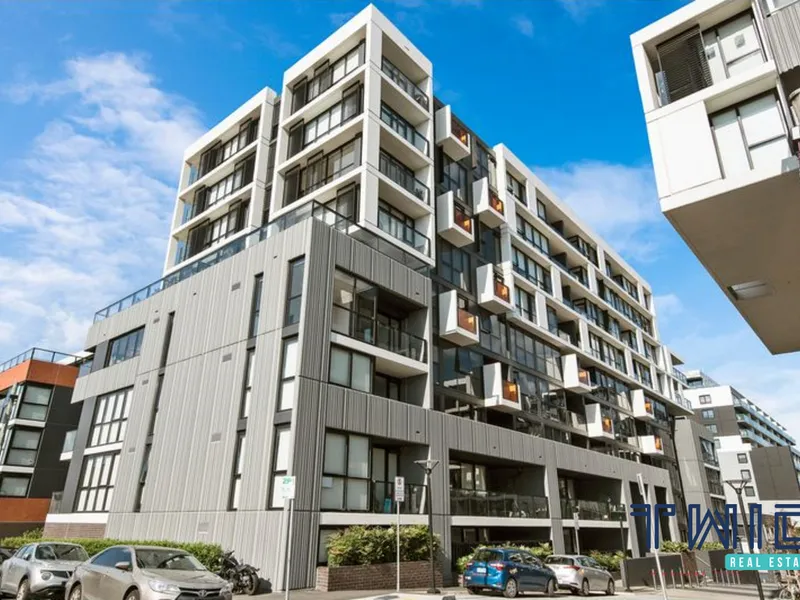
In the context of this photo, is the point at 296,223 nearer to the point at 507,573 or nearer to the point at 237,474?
the point at 237,474

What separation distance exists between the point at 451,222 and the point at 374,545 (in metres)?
18.4

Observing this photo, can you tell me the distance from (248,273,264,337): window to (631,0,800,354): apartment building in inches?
629

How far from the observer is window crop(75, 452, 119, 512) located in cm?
2811

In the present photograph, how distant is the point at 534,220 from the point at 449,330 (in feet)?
56.3

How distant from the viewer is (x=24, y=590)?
14.3 metres

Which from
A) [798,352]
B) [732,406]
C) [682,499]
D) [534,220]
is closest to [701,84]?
[798,352]

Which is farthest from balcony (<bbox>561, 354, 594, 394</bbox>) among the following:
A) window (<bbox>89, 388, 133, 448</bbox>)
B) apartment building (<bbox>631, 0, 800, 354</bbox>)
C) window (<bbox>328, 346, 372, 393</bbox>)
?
window (<bbox>89, 388, 133, 448</bbox>)

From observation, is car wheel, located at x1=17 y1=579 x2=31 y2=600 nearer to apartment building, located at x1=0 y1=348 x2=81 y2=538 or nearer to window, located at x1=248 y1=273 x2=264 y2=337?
window, located at x1=248 y1=273 x2=264 y2=337

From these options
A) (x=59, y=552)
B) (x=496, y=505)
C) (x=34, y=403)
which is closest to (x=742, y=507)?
(x=496, y=505)

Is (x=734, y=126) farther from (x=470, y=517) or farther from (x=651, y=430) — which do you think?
(x=651, y=430)

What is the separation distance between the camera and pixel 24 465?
39.5 m

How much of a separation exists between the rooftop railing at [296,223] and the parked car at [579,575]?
13941mm

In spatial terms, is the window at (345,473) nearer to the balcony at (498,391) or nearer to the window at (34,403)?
the balcony at (498,391)

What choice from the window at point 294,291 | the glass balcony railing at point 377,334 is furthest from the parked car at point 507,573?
the window at point 294,291
